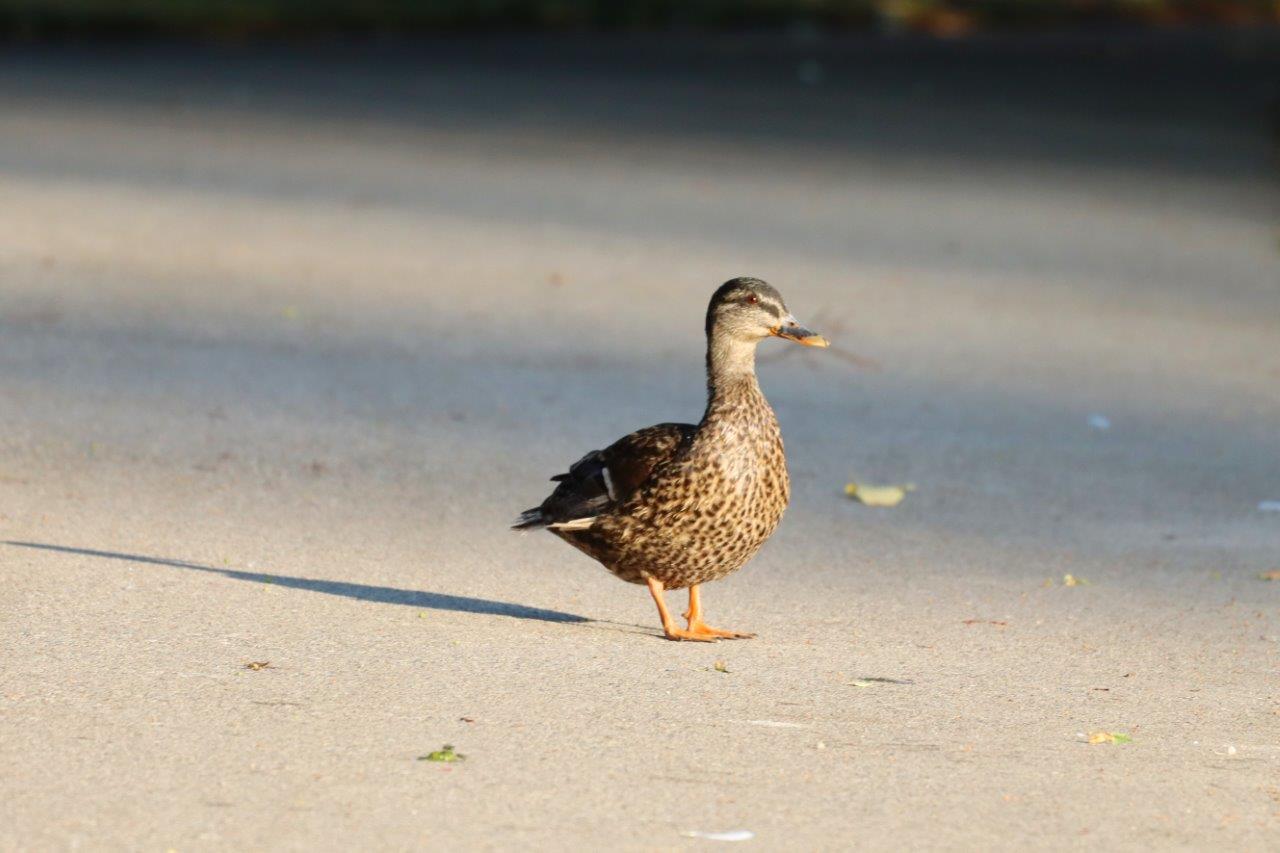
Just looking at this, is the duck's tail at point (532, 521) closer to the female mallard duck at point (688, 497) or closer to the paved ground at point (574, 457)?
the female mallard duck at point (688, 497)

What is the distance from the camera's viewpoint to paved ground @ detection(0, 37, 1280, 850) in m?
4.50

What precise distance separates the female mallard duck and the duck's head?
59 mm

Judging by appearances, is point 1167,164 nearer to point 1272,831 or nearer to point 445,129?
point 445,129

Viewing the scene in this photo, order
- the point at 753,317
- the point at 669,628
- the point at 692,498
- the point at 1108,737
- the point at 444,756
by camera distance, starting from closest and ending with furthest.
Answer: the point at 444,756
the point at 1108,737
the point at 692,498
the point at 669,628
the point at 753,317

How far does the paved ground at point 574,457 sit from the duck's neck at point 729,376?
72 cm

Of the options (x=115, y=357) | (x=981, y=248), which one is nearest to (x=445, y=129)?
(x=981, y=248)

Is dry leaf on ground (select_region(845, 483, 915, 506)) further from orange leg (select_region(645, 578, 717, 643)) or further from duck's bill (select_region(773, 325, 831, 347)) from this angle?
orange leg (select_region(645, 578, 717, 643))

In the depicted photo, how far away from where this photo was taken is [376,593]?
20.5ft

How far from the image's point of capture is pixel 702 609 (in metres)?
6.45

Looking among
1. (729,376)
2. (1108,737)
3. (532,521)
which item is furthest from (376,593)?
(1108,737)

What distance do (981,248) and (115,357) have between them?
21.7 ft

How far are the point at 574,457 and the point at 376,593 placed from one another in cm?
211

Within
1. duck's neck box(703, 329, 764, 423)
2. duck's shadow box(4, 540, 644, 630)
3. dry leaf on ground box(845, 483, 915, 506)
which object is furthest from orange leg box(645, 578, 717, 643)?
dry leaf on ground box(845, 483, 915, 506)

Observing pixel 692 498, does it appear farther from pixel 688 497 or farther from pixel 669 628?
pixel 669 628
